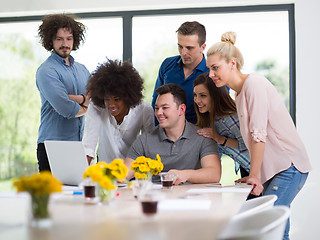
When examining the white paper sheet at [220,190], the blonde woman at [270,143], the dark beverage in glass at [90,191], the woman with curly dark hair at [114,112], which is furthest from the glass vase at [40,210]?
the woman with curly dark hair at [114,112]

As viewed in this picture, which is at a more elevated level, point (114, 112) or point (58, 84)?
point (58, 84)

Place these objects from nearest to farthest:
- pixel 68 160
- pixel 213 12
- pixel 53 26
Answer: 1. pixel 68 160
2. pixel 53 26
3. pixel 213 12

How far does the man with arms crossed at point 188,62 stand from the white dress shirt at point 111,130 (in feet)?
1.10

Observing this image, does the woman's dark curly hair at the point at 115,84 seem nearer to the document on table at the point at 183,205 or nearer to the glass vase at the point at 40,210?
the document on table at the point at 183,205

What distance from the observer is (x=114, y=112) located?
3113 mm

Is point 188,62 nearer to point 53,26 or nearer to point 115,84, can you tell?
point 115,84

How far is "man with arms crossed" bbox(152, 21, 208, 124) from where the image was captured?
3383 mm

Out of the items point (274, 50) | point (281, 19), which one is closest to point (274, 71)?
point (274, 50)

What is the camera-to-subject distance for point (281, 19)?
4.69m

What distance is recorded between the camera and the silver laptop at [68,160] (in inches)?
97.8

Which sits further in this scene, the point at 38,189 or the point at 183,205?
the point at 183,205

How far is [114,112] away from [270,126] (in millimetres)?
1072

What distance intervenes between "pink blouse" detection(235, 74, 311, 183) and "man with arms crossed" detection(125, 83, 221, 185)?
40 centimetres

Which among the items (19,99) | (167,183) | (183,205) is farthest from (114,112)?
(19,99)
